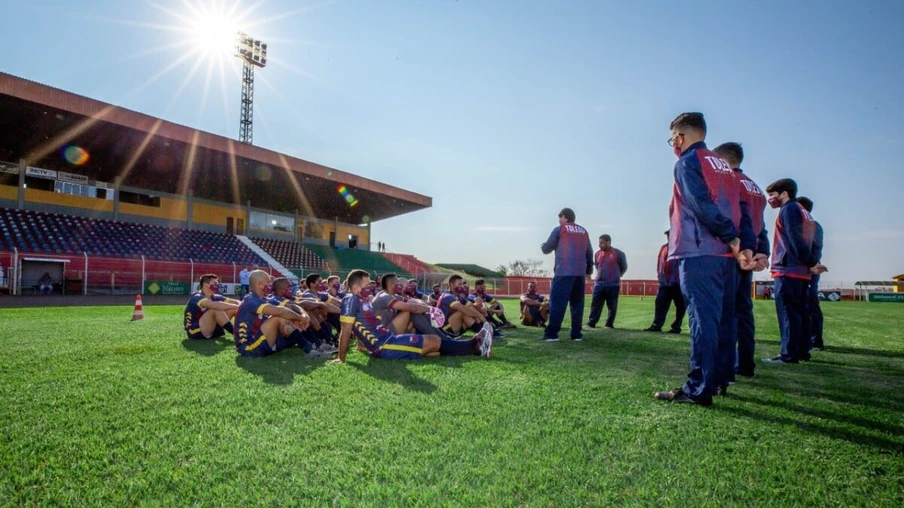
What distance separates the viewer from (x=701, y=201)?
2941 mm

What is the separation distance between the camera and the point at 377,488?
67.1 inches

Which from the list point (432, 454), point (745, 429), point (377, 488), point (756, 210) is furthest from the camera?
point (756, 210)

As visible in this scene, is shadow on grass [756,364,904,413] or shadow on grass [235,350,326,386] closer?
shadow on grass [756,364,904,413]

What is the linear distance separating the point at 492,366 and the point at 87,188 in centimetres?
2929

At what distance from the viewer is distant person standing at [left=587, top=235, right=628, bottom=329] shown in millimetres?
8961

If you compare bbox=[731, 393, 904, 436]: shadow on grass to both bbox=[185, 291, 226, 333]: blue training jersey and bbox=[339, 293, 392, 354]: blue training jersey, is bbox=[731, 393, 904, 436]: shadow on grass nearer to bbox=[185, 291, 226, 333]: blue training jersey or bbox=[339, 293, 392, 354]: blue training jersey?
bbox=[339, 293, 392, 354]: blue training jersey

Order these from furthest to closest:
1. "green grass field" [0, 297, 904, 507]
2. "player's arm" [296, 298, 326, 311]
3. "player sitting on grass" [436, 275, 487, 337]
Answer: "player sitting on grass" [436, 275, 487, 337], "player's arm" [296, 298, 326, 311], "green grass field" [0, 297, 904, 507]

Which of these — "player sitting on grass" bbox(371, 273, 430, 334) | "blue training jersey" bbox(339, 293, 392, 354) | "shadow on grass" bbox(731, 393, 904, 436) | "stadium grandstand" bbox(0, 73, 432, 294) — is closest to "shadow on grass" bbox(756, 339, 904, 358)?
"shadow on grass" bbox(731, 393, 904, 436)

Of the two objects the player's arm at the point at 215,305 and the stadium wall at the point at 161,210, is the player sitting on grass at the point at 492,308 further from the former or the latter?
the stadium wall at the point at 161,210

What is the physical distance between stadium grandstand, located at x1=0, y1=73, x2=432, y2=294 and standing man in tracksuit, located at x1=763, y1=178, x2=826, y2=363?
20.8 metres

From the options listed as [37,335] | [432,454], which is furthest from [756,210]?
[37,335]

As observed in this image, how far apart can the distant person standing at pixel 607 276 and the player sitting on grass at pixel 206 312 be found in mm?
6297

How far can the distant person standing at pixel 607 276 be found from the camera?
8961 mm

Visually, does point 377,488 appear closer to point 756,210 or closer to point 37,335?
point 756,210
